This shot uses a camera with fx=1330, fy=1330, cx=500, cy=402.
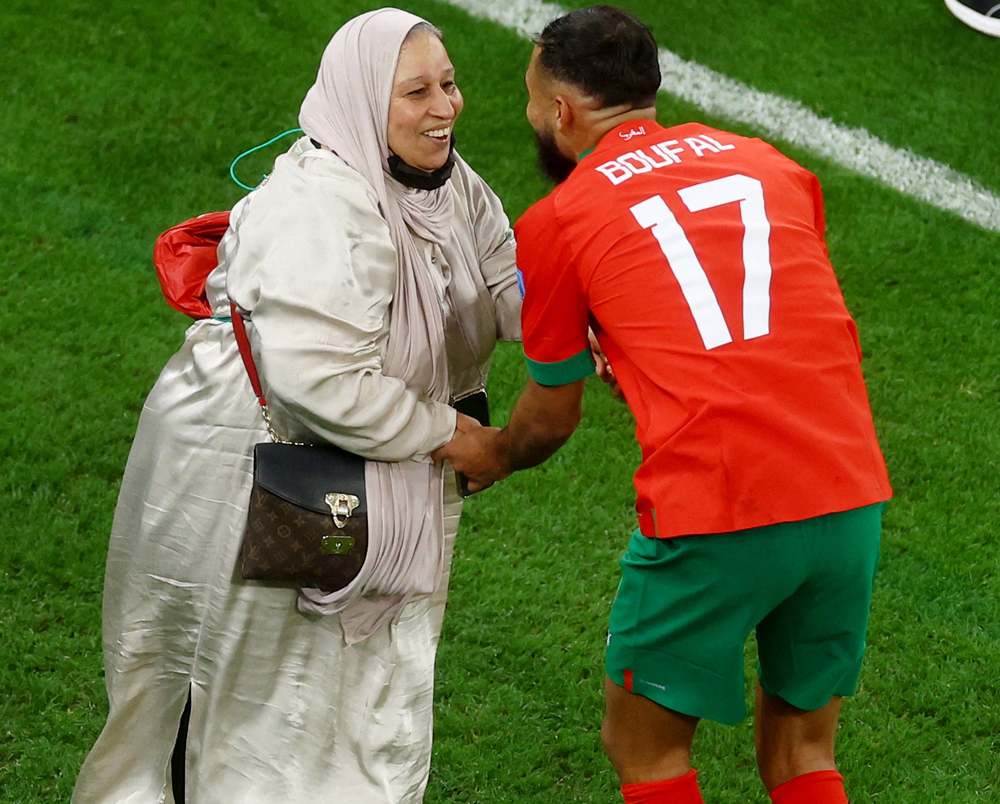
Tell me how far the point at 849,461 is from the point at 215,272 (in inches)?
48.1

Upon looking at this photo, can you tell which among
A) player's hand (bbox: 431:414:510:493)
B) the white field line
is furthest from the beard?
the white field line

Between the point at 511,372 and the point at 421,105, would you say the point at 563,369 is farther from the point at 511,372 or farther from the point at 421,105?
the point at 511,372

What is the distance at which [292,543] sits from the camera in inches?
94.6

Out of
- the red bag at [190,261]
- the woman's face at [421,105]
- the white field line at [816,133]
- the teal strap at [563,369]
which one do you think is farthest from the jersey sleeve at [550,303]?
the white field line at [816,133]

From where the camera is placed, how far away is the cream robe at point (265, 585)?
7.64 ft

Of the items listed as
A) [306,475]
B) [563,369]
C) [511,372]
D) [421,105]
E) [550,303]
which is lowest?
[511,372]

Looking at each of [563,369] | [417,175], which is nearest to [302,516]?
[563,369]

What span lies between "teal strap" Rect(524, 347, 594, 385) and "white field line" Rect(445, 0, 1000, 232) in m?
3.31

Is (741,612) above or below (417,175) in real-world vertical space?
below

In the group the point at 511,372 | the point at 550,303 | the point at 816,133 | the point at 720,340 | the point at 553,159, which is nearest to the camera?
the point at 720,340

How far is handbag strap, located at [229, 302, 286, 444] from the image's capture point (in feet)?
7.94

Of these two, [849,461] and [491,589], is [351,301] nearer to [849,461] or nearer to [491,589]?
[849,461]

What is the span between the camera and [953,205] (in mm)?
5273

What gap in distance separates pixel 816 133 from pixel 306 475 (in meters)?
3.82
